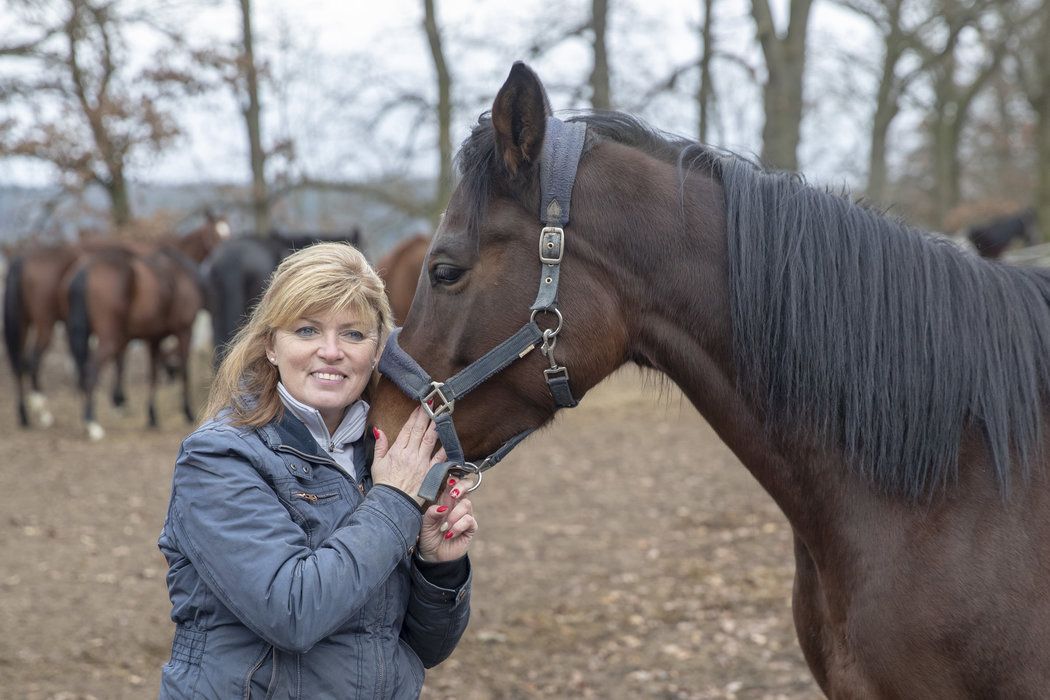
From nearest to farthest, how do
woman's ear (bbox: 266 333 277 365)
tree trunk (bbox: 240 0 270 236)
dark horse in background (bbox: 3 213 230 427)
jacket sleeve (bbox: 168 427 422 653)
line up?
jacket sleeve (bbox: 168 427 422 653), woman's ear (bbox: 266 333 277 365), dark horse in background (bbox: 3 213 230 427), tree trunk (bbox: 240 0 270 236)

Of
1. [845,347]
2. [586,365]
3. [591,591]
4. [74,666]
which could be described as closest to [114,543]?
[74,666]

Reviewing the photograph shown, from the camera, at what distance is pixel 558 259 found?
80.1 inches

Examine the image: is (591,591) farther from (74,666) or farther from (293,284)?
(293,284)

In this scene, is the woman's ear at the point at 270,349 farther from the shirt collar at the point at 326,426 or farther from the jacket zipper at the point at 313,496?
the jacket zipper at the point at 313,496

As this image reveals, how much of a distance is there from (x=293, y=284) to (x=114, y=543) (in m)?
5.27

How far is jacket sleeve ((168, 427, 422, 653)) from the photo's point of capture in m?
1.84

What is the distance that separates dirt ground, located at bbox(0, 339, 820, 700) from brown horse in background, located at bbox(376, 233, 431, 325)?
266 cm

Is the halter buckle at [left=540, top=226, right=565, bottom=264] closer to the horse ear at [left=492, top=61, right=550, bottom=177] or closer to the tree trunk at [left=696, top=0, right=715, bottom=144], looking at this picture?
the horse ear at [left=492, top=61, right=550, bottom=177]

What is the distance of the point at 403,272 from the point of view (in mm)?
11398

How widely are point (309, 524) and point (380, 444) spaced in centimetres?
23

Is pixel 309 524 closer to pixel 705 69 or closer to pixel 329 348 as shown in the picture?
pixel 329 348

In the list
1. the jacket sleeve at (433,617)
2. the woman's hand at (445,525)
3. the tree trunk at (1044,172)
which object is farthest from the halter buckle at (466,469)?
the tree trunk at (1044,172)

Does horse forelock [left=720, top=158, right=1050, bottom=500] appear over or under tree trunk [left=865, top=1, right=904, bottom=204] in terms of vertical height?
over

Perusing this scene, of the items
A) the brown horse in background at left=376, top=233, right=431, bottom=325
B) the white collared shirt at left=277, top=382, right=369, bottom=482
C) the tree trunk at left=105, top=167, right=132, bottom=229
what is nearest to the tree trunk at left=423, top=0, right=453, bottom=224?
the brown horse in background at left=376, top=233, right=431, bottom=325
